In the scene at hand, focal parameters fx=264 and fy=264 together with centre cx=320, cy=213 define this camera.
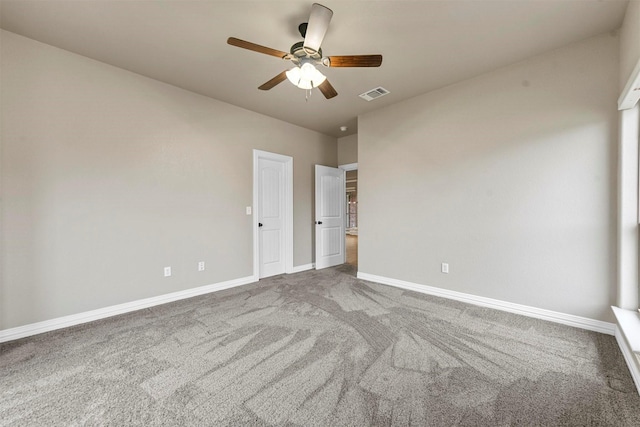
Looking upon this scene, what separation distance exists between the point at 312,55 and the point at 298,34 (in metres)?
0.45

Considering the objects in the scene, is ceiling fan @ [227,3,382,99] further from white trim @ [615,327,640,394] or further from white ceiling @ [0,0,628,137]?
white trim @ [615,327,640,394]

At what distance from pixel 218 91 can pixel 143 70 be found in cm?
83

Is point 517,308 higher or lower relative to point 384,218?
lower

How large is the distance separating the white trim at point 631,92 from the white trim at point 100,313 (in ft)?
14.9

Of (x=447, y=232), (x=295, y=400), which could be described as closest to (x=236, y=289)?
(x=295, y=400)

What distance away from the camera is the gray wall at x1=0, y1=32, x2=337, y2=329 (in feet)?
7.88

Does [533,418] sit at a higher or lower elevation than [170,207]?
lower

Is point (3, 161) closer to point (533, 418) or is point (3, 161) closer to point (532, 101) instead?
point (533, 418)

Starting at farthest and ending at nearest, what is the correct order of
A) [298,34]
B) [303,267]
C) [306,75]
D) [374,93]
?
[303,267]
[374,93]
[298,34]
[306,75]

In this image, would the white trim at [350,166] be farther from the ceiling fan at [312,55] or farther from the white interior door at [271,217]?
the ceiling fan at [312,55]

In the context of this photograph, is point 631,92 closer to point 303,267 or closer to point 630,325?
point 630,325

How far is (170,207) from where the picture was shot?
10.9ft

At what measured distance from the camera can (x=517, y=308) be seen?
2867mm

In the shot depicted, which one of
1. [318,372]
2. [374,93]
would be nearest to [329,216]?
[374,93]
